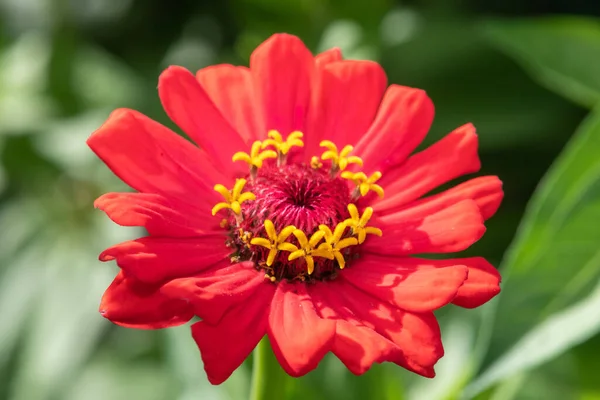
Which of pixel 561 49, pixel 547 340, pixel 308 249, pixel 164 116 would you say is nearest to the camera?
pixel 308 249

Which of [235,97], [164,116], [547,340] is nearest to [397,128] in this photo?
[235,97]

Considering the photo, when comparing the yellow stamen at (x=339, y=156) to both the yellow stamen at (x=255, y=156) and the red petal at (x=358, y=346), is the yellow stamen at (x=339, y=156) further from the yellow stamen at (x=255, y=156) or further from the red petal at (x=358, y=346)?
the red petal at (x=358, y=346)

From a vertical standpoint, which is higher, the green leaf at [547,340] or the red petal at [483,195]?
the red petal at [483,195]

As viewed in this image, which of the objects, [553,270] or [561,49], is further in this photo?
[561,49]

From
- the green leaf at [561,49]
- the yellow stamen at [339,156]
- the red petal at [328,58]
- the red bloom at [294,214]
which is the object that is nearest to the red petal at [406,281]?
the red bloom at [294,214]

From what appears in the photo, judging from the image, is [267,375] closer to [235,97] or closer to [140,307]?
[140,307]

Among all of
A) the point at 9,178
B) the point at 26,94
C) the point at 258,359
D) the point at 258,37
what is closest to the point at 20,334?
the point at 9,178

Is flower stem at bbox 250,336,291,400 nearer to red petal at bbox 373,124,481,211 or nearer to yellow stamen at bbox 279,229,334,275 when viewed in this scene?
yellow stamen at bbox 279,229,334,275

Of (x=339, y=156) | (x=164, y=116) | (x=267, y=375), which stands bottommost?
(x=164, y=116)
